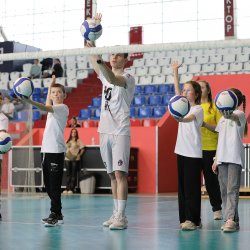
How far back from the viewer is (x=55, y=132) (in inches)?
294

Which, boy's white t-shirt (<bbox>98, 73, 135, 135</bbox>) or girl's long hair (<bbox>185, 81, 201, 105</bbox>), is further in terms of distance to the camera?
girl's long hair (<bbox>185, 81, 201, 105</bbox>)

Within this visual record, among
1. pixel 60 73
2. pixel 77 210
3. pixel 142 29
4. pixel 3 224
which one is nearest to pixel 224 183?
pixel 3 224

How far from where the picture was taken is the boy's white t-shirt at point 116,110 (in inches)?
278

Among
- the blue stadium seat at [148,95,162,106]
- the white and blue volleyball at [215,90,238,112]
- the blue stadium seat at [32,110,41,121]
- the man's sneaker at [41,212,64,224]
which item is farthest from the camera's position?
the blue stadium seat at [32,110,41,121]

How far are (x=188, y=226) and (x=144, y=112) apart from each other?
1197 cm

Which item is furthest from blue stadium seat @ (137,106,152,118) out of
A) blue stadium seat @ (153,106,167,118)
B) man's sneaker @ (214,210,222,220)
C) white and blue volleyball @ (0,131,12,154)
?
white and blue volleyball @ (0,131,12,154)

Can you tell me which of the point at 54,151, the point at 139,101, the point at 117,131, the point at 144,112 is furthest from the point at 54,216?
the point at 139,101

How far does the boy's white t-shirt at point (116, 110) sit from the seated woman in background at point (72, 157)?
8.88 metres

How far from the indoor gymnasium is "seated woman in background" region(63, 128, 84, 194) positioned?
0.09 ft

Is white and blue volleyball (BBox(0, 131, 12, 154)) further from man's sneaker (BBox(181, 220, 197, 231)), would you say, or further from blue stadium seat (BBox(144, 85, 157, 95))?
blue stadium seat (BBox(144, 85, 157, 95))

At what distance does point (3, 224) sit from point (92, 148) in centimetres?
890

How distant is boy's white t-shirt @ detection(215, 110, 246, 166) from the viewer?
22.8 ft

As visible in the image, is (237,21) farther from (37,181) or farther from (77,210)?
(77,210)

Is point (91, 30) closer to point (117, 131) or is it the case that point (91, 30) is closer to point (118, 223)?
point (117, 131)
